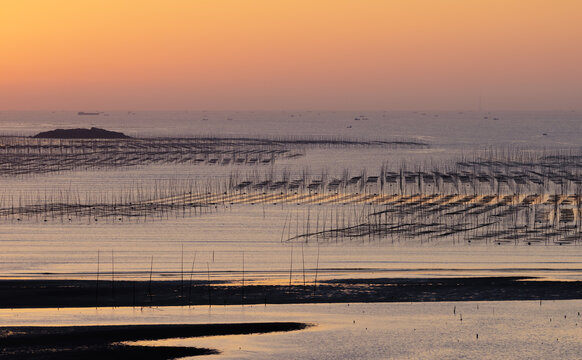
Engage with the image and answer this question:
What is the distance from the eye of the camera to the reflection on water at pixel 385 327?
23.8 metres

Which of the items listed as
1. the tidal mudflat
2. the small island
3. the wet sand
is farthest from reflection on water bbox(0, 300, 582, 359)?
the small island

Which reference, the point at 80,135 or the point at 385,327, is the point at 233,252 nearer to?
the point at 385,327

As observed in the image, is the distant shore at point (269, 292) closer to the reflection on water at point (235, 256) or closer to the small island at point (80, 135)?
the reflection on water at point (235, 256)

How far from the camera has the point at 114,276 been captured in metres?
33.2

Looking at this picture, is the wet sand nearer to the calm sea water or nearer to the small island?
the calm sea water

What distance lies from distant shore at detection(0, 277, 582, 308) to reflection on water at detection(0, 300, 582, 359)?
81cm

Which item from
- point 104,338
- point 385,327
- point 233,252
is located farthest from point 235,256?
point 104,338

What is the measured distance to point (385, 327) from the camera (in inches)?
1029

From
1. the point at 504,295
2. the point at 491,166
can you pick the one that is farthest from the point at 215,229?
the point at 491,166

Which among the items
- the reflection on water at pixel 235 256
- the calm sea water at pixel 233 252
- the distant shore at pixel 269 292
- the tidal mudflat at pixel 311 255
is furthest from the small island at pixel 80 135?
the distant shore at pixel 269 292

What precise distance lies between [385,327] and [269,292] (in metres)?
5.42

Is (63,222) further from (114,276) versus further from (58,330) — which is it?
(58,330)

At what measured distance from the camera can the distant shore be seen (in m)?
29.0

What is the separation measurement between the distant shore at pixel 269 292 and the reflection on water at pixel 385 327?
81 cm
